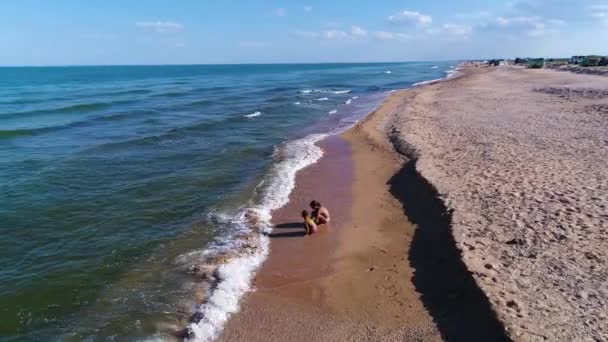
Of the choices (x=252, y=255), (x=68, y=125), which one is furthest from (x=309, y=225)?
(x=68, y=125)

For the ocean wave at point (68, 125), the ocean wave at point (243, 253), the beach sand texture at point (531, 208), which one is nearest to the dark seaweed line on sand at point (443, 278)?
the beach sand texture at point (531, 208)

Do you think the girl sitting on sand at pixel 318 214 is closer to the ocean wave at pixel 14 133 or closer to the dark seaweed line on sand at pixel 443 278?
the dark seaweed line on sand at pixel 443 278

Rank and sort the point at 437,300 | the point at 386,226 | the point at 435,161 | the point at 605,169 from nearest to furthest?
1. the point at 437,300
2. the point at 386,226
3. the point at 605,169
4. the point at 435,161

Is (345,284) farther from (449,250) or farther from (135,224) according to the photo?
(135,224)

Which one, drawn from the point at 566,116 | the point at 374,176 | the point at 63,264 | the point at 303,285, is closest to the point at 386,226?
the point at 303,285

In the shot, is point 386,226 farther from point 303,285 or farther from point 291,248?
point 303,285

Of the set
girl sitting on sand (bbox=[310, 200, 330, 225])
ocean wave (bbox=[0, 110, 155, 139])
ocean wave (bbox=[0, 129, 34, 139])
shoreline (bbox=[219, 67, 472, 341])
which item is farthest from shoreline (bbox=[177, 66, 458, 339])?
ocean wave (bbox=[0, 129, 34, 139])
